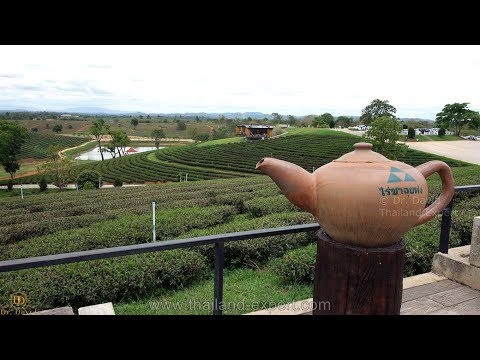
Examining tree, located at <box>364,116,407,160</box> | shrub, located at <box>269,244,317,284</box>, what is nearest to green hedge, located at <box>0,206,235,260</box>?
shrub, located at <box>269,244,317,284</box>

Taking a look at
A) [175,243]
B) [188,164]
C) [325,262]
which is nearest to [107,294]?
[175,243]

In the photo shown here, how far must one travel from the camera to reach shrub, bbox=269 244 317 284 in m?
3.77

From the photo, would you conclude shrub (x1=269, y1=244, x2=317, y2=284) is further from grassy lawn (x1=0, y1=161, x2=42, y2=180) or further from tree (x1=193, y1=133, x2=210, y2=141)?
tree (x1=193, y1=133, x2=210, y2=141)

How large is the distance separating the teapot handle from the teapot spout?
57cm

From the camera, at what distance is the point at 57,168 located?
36438 millimetres

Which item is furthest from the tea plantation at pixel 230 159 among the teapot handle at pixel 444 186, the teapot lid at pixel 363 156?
the teapot lid at pixel 363 156

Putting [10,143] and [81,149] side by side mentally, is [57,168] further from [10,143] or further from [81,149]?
[81,149]

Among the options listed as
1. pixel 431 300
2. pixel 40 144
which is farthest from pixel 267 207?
pixel 40 144

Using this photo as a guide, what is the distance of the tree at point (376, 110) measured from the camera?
154ft

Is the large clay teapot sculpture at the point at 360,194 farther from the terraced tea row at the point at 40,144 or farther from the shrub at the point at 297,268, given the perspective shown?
the terraced tea row at the point at 40,144

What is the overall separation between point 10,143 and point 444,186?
52157 mm

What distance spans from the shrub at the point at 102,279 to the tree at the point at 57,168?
3524 cm

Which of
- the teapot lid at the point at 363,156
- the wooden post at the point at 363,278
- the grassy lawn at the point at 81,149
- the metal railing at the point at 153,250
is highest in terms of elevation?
the teapot lid at the point at 363,156

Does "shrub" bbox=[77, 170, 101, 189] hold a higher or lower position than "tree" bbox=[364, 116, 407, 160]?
lower
